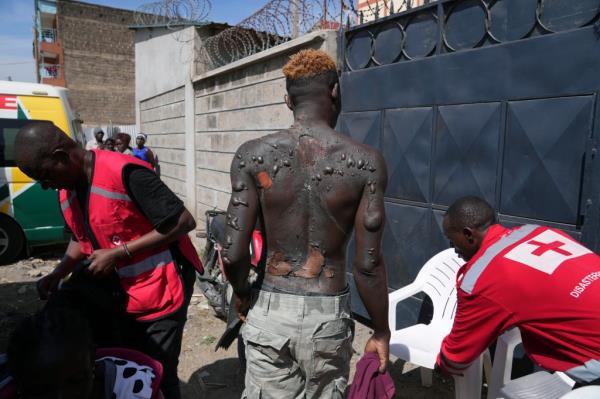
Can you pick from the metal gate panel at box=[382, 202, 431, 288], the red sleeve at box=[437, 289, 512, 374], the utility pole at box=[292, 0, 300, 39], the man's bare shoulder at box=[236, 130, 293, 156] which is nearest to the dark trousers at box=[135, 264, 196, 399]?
the man's bare shoulder at box=[236, 130, 293, 156]

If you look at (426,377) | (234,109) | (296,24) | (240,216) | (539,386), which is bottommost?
(426,377)

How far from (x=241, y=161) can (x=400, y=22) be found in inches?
96.0

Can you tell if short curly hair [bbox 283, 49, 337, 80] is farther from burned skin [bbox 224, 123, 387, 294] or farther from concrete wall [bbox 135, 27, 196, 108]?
concrete wall [bbox 135, 27, 196, 108]

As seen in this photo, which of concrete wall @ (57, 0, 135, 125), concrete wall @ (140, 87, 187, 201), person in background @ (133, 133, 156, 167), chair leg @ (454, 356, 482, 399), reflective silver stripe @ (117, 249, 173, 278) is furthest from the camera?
concrete wall @ (57, 0, 135, 125)

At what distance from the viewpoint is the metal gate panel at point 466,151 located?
2891mm

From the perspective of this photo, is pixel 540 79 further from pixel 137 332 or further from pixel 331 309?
pixel 137 332

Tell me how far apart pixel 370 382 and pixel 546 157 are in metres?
1.84

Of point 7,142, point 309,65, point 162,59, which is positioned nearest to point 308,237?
point 309,65

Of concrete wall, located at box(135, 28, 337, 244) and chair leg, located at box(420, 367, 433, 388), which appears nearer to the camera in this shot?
chair leg, located at box(420, 367, 433, 388)

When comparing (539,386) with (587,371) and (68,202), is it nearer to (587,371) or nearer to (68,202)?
(587,371)

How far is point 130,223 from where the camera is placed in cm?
192

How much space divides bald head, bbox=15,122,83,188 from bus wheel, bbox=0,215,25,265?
4.77 metres

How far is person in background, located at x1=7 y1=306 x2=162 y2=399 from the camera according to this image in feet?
4.13

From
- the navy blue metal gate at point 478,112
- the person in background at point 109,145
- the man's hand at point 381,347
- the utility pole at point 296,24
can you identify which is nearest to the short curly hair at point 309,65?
the man's hand at point 381,347
